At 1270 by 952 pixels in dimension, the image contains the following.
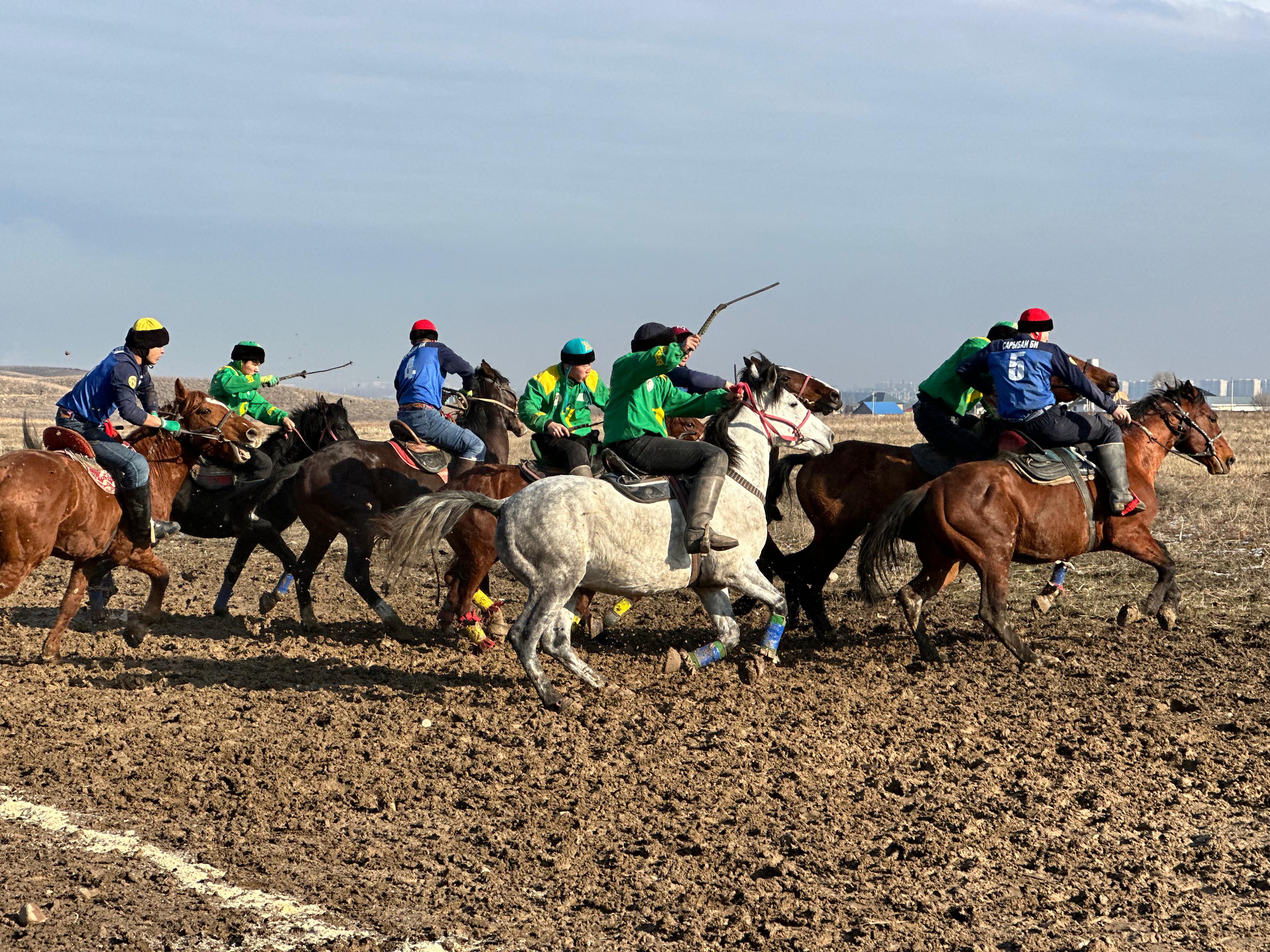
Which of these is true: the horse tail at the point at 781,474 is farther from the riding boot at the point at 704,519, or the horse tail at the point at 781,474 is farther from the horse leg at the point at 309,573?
the horse leg at the point at 309,573

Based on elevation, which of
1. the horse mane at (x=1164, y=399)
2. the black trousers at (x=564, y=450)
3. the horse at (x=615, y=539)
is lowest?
the horse at (x=615, y=539)

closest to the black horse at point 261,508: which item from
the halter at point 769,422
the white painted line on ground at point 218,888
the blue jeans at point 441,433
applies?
the blue jeans at point 441,433

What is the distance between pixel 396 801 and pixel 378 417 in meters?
77.1

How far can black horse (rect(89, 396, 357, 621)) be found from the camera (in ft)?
33.2

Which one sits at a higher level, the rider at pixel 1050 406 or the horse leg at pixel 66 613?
the rider at pixel 1050 406

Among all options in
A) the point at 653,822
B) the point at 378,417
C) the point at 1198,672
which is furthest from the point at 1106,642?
the point at 378,417

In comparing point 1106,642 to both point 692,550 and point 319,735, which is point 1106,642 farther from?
point 319,735

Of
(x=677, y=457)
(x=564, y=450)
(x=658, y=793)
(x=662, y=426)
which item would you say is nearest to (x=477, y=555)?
(x=564, y=450)

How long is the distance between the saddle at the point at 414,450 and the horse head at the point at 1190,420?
535 centimetres

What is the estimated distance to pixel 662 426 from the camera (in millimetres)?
7656

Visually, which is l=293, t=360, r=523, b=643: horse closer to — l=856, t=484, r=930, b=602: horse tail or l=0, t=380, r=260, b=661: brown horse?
l=0, t=380, r=260, b=661: brown horse

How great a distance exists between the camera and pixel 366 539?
363 inches

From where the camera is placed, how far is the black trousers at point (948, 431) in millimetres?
8781

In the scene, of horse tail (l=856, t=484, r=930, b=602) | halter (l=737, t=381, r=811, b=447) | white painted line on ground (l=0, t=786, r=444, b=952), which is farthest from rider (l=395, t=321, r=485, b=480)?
white painted line on ground (l=0, t=786, r=444, b=952)
